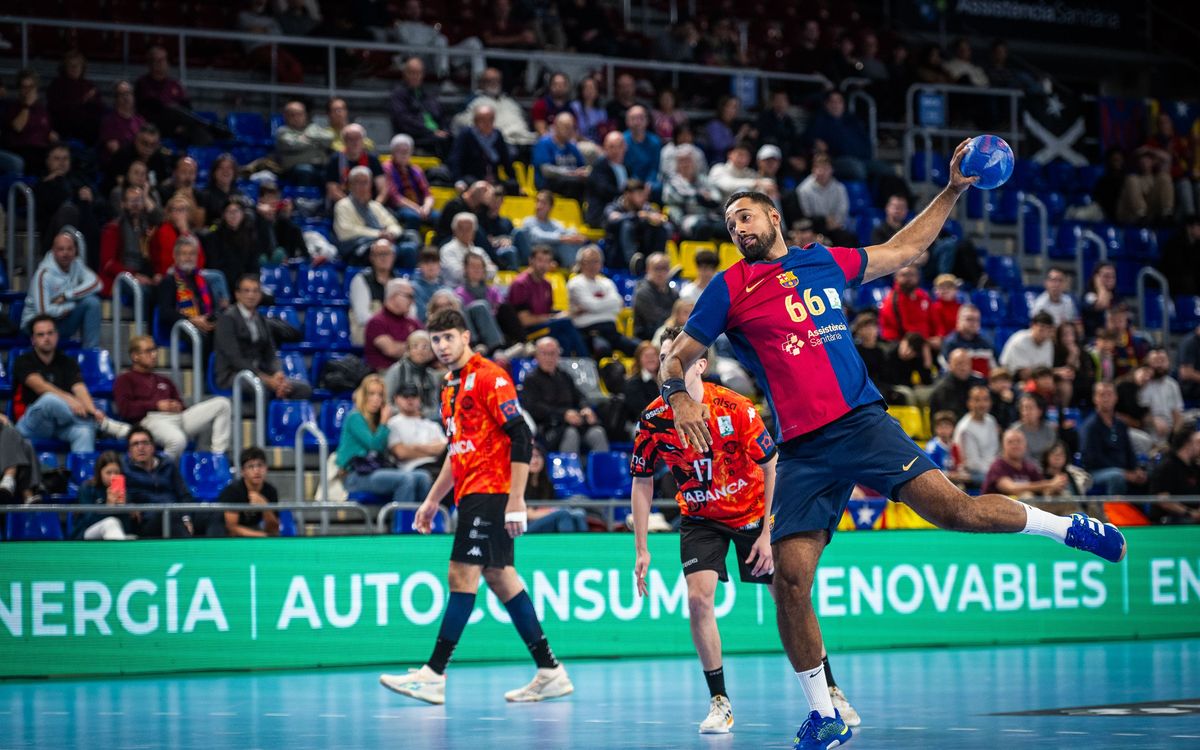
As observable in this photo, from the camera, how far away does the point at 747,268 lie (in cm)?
761

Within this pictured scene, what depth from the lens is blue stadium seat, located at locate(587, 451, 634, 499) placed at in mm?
16281

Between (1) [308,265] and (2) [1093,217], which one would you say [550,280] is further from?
(2) [1093,217]

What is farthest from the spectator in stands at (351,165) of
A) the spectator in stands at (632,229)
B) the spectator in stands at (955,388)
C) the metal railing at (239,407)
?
the spectator in stands at (955,388)

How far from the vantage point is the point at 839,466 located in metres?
7.45

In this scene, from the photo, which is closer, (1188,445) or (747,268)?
(747,268)

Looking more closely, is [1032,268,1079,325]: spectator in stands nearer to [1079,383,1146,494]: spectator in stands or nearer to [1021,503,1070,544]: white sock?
[1079,383,1146,494]: spectator in stands

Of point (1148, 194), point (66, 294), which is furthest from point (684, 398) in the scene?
point (1148, 194)

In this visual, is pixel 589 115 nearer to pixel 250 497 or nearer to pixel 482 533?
pixel 250 497

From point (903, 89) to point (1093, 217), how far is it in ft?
11.4

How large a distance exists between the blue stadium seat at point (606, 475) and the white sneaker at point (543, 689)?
545 centimetres

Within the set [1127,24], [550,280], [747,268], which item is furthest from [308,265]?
[1127,24]

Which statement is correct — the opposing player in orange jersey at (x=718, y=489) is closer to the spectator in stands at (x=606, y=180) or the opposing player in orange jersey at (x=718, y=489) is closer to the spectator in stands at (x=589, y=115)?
the spectator in stands at (x=606, y=180)

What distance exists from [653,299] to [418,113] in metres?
4.61

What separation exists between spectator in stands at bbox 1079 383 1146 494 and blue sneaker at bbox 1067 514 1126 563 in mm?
11069
